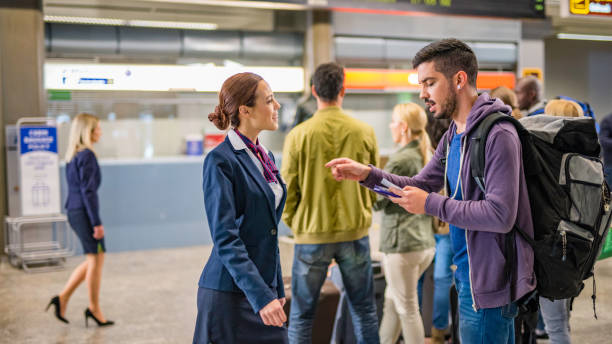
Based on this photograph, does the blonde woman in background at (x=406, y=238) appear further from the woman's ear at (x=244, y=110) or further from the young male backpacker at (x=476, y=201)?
the woman's ear at (x=244, y=110)

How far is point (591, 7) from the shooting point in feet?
20.9

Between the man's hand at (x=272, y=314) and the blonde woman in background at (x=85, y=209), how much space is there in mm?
2774

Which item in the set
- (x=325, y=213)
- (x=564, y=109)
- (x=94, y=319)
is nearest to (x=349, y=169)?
(x=325, y=213)

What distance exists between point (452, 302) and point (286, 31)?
19.2 feet

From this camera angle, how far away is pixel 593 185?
1.98m

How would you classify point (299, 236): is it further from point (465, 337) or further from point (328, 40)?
point (328, 40)

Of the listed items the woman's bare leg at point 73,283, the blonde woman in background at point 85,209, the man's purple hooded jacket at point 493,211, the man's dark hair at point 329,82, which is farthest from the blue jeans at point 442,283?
the woman's bare leg at point 73,283

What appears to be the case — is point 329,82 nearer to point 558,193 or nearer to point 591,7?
point 558,193

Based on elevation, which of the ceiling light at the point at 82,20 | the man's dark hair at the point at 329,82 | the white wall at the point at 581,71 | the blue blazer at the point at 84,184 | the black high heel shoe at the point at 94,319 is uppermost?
the ceiling light at the point at 82,20

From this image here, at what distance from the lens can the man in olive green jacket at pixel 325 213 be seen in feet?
10.1

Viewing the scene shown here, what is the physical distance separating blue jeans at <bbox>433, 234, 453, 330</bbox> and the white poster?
435 centimetres

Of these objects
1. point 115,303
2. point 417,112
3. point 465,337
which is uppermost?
point 417,112

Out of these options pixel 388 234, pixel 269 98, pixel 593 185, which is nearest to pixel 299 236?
pixel 388 234

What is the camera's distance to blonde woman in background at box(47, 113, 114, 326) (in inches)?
171
